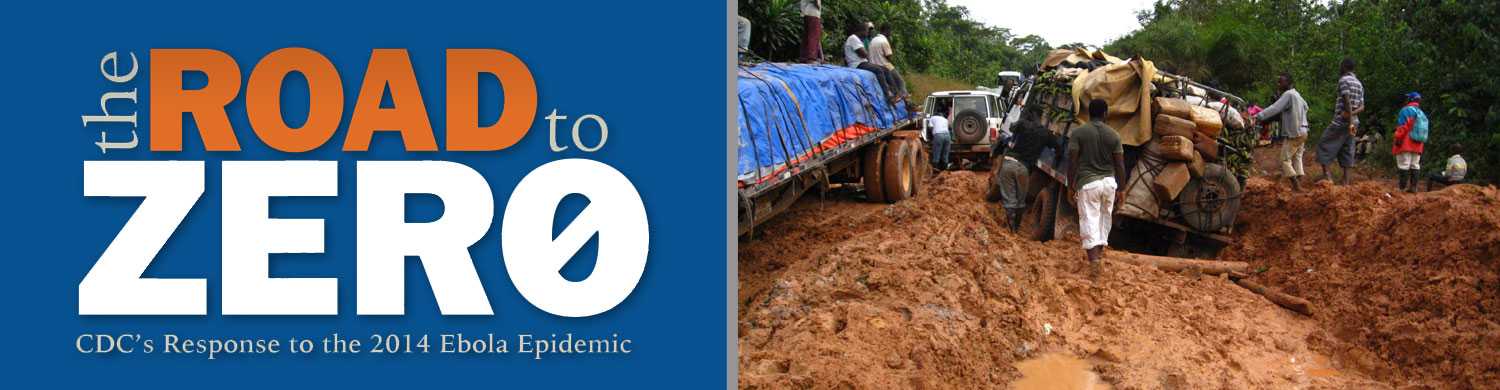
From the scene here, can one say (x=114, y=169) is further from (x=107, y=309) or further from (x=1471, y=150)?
(x=1471, y=150)

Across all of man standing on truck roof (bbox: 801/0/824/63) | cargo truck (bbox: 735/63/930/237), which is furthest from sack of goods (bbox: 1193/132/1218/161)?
man standing on truck roof (bbox: 801/0/824/63)

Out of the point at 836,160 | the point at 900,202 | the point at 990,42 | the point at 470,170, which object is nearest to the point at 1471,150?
the point at 900,202

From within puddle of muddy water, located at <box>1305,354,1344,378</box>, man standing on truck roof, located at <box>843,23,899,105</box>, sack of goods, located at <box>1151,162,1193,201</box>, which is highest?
man standing on truck roof, located at <box>843,23,899,105</box>

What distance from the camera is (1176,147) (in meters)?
10.5

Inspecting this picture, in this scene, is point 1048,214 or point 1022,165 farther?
point 1022,165

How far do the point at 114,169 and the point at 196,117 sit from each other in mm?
259

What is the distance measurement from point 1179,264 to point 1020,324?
11.1 feet

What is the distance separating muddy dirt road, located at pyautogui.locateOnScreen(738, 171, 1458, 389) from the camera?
21.7ft

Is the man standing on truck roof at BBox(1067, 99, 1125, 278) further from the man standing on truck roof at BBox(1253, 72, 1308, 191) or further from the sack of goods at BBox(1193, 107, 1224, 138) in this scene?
the man standing on truck roof at BBox(1253, 72, 1308, 191)

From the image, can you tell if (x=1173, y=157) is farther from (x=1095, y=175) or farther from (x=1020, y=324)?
(x=1020, y=324)

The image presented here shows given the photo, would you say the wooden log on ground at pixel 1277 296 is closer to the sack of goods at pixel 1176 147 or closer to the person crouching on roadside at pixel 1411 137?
the sack of goods at pixel 1176 147

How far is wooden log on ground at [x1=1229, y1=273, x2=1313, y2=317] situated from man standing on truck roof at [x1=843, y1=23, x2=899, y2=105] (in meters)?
5.39

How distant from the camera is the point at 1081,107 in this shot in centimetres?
1132

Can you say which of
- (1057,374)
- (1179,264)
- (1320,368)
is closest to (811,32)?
(1179,264)
